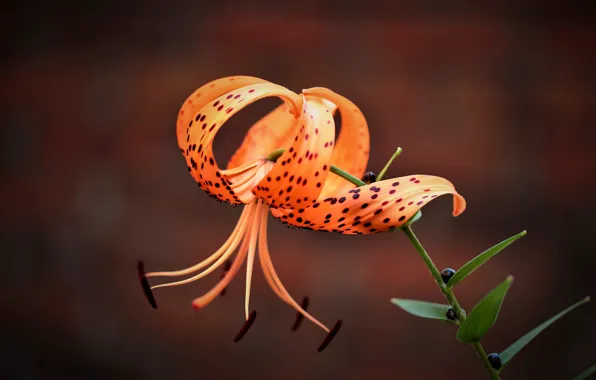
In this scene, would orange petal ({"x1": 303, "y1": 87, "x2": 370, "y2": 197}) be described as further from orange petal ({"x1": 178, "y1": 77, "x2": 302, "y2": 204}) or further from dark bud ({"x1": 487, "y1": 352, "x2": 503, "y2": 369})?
dark bud ({"x1": 487, "y1": 352, "x2": 503, "y2": 369})

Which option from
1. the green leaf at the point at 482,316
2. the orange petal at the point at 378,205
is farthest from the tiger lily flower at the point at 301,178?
the green leaf at the point at 482,316

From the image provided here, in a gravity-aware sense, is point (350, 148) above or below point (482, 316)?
above

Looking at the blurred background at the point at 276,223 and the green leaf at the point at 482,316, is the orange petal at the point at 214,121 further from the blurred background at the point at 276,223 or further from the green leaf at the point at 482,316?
the blurred background at the point at 276,223

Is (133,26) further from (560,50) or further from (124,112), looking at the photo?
(560,50)

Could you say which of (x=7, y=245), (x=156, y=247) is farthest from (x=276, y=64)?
(x=7, y=245)

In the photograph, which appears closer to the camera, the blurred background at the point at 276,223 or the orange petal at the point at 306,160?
the orange petal at the point at 306,160

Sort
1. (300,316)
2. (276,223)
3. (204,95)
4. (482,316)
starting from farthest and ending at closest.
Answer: (276,223) → (300,316) → (204,95) → (482,316)

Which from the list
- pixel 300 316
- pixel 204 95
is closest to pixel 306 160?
pixel 204 95

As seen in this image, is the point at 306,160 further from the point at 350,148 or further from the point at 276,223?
the point at 276,223
